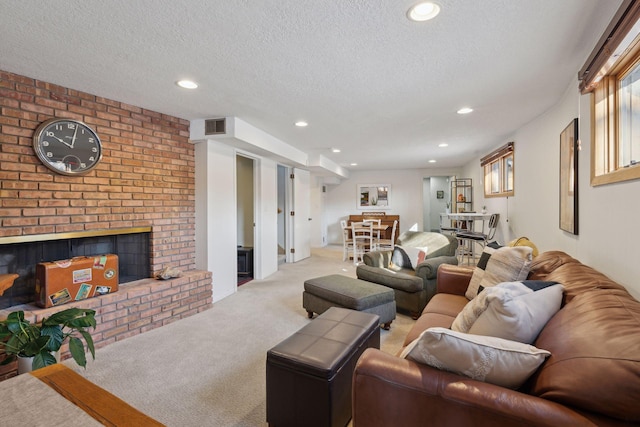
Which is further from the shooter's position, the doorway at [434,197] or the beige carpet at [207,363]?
the doorway at [434,197]

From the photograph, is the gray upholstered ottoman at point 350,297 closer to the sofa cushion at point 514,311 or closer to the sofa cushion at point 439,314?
the sofa cushion at point 439,314

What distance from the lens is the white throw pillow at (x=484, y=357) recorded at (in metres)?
0.97

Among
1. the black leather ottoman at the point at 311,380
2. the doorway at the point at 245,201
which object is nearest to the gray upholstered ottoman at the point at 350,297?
the black leather ottoman at the point at 311,380

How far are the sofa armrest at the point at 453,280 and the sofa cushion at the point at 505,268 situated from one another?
0.84ft

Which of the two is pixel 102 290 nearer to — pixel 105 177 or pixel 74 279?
pixel 74 279

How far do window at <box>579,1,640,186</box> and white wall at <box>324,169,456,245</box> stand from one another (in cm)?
637

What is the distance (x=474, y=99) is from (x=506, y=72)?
0.58 meters

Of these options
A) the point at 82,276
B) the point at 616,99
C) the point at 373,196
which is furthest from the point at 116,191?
the point at 373,196

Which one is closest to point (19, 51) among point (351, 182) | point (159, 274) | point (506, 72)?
point (159, 274)

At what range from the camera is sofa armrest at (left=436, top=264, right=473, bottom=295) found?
2555 millimetres

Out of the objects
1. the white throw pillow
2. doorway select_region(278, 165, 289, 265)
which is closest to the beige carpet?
the white throw pillow

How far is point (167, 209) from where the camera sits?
10.8 ft

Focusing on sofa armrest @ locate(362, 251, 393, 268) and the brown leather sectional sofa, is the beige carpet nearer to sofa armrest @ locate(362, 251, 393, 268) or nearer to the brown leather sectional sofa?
sofa armrest @ locate(362, 251, 393, 268)

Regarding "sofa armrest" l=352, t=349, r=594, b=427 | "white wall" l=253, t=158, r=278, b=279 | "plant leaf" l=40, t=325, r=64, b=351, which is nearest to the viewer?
"sofa armrest" l=352, t=349, r=594, b=427
